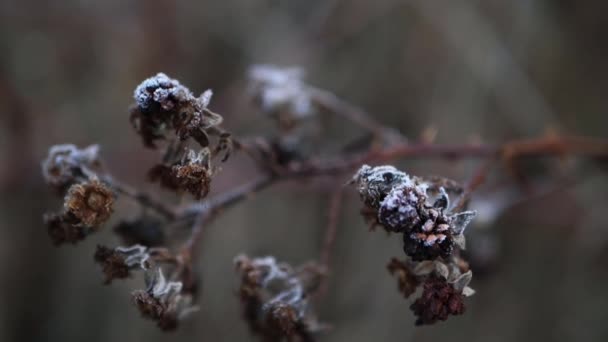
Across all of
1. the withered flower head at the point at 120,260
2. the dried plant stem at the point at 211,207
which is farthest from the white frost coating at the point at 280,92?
the withered flower head at the point at 120,260

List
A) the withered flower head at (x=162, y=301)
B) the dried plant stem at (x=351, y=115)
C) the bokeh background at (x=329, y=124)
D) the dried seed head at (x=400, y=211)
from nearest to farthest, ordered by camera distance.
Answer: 1. the dried seed head at (x=400, y=211)
2. the withered flower head at (x=162, y=301)
3. the dried plant stem at (x=351, y=115)
4. the bokeh background at (x=329, y=124)

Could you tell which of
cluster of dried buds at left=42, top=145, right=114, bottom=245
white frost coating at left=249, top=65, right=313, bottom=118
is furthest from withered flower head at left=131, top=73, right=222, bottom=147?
white frost coating at left=249, top=65, right=313, bottom=118

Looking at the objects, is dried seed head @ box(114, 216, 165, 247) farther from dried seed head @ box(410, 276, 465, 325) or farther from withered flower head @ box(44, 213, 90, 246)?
dried seed head @ box(410, 276, 465, 325)

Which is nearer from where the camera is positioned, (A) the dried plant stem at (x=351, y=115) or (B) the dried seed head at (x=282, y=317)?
(B) the dried seed head at (x=282, y=317)

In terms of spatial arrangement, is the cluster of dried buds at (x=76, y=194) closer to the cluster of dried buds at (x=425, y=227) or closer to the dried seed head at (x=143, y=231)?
the dried seed head at (x=143, y=231)

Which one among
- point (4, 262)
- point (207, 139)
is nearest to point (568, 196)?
point (207, 139)

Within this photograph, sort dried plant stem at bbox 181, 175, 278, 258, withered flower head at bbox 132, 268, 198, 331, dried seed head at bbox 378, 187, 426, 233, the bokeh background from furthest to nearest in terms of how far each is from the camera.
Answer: the bokeh background → dried plant stem at bbox 181, 175, 278, 258 → withered flower head at bbox 132, 268, 198, 331 → dried seed head at bbox 378, 187, 426, 233

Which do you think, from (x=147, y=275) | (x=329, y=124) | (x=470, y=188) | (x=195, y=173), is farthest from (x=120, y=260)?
(x=329, y=124)
